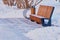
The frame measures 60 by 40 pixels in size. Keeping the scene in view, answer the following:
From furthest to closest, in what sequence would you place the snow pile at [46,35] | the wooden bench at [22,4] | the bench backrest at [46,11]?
the wooden bench at [22,4]
the bench backrest at [46,11]
the snow pile at [46,35]

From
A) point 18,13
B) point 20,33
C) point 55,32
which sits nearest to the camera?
point 55,32

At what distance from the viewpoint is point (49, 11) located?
8.65 meters

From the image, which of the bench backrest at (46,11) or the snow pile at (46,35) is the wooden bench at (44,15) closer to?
the bench backrest at (46,11)

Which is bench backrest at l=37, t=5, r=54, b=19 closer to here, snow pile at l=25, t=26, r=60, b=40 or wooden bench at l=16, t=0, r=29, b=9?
snow pile at l=25, t=26, r=60, b=40

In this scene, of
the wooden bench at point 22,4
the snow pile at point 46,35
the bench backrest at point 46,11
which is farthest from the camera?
the wooden bench at point 22,4

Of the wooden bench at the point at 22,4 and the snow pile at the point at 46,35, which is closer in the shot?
the snow pile at the point at 46,35

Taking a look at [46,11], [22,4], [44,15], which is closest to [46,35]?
[46,11]

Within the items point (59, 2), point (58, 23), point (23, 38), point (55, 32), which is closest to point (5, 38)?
point (23, 38)

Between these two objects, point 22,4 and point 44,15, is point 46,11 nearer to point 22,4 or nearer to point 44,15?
point 44,15

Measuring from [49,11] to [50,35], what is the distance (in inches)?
88.6

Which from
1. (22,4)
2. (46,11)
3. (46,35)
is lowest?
(22,4)

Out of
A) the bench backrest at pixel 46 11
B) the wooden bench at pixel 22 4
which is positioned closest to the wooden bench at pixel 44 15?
the bench backrest at pixel 46 11

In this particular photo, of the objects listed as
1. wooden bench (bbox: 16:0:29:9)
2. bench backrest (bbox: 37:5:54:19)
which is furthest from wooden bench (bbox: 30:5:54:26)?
wooden bench (bbox: 16:0:29:9)

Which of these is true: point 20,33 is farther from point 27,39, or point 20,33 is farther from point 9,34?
point 27,39
